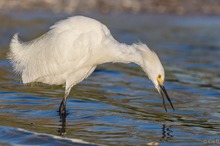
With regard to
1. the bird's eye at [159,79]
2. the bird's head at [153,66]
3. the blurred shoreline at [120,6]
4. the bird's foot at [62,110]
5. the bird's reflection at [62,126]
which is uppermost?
the blurred shoreline at [120,6]

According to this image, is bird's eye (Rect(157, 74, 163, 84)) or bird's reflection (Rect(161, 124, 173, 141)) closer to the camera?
bird's reflection (Rect(161, 124, 173, 141))

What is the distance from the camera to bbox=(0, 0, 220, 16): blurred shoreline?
74.9ft

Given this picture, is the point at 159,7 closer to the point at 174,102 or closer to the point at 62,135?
the point at 174,102

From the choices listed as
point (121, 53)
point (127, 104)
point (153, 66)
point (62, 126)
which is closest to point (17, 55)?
point (62, 126)

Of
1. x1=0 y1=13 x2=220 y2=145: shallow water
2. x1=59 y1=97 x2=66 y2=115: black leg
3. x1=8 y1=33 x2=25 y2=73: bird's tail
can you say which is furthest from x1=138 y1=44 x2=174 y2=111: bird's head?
x1=8 y1=33 x2=25 y2=73: bird's tail

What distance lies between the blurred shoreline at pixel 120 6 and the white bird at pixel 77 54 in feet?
41.1

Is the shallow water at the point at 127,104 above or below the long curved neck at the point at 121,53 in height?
below

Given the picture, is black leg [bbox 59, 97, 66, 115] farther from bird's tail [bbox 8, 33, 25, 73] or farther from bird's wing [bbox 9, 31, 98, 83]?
bird's tail [bbox 8, 33, 25, 73]

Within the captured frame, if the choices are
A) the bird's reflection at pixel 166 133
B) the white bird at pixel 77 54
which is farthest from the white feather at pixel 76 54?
the bird's reflection at pixel 166 133

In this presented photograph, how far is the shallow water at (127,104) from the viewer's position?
29.0 feet

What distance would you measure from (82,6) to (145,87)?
10.9m

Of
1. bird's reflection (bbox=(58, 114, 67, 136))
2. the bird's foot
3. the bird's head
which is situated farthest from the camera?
the bird's foot

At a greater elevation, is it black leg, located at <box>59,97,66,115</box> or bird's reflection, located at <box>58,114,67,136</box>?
black leg, located at <box>59,97,66,115</box>

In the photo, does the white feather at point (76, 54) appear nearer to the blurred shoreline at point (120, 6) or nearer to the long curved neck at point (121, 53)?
the long curved neck at point (121, 53)
